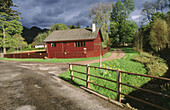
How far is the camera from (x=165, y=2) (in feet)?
131

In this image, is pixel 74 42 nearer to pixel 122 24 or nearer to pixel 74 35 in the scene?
pixel 74 35

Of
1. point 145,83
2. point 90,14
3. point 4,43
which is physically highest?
point 90,14

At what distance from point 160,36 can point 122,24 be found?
917 inches

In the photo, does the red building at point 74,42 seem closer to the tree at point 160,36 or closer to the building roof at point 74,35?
the building roof at point 74,35

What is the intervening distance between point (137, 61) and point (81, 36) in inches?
592

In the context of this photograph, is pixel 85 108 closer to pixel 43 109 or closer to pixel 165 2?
pixel 43 109

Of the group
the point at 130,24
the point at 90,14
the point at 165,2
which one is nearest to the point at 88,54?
the point at 90,14

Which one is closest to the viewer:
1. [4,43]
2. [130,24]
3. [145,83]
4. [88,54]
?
[145,83]

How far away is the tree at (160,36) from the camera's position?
23406 millimetres

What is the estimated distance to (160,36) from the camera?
79.0 feet

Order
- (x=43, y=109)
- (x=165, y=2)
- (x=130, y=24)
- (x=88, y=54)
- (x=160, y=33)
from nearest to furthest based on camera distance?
(x=43, y=109), (x=88, y=54), (x=160, y=33), (x=165, y=2), (x=130, y=24)

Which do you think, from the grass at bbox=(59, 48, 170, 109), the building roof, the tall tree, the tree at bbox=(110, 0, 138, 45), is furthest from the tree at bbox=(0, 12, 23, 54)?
the tree at bbox=(110, 0, 138, 45)

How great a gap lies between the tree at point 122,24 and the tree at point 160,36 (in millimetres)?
20326

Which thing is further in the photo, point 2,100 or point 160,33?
point 160,33
